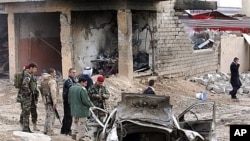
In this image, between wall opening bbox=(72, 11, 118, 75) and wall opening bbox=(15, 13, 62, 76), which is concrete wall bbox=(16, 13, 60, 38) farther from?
wall opening bbox=(72, 11, 118, 75)

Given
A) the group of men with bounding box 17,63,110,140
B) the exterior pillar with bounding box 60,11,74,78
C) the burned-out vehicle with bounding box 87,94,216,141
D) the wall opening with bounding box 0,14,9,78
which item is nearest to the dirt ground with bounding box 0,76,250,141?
the group of men with bounding box 17,63,110,140

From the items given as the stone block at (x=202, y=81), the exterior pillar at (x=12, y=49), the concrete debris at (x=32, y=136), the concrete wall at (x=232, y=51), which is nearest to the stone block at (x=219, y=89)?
the stone block at (x=202, y=81)

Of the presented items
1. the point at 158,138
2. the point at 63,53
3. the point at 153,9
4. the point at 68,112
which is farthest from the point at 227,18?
the point at 158,138

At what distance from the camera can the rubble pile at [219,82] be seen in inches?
818

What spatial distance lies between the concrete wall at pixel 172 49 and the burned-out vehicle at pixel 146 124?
11576mm

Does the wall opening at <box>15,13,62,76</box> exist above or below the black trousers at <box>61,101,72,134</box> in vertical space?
above

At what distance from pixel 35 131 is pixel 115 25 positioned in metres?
9.39

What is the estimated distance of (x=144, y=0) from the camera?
19.3 meters

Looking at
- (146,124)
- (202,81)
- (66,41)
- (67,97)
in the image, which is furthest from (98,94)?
(202,81)

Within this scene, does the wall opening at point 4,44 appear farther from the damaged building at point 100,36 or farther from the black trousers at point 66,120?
the black trousers at point 66,120

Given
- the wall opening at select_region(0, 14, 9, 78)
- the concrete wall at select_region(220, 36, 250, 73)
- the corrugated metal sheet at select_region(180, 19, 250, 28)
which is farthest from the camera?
the corrugated metal sheet at select_region(180, 19, 250, 28)

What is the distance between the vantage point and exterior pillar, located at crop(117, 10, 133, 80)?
1844 cm

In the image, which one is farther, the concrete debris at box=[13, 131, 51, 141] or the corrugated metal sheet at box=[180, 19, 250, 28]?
the corrugated metal sheet at box=[180, 19, 250, 28]

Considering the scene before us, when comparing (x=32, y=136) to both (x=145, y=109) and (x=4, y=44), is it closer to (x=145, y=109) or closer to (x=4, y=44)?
(x=145, y=109)
